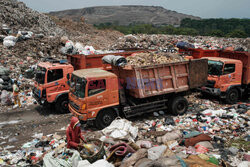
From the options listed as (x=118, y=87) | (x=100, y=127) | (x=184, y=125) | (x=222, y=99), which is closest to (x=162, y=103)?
(x=184, y=125)

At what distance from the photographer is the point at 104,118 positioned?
23.3 feet

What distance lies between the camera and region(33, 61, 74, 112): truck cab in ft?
27.4

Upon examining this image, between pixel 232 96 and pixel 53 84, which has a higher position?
pixel 53 84

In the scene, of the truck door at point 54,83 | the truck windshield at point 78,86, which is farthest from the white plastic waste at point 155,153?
the truck door at point 54,83

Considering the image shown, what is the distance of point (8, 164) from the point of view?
5.45 meters

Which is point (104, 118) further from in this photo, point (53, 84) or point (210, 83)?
point (210, 83)

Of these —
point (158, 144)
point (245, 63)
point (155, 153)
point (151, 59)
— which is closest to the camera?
point (155, 153)

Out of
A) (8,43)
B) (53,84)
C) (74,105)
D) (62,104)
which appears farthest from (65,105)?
(8,43)

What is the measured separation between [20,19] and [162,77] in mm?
19139

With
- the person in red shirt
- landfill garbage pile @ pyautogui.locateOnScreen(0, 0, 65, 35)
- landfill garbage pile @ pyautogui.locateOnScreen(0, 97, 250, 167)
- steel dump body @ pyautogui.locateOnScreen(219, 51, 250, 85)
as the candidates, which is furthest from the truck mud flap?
landfill garbage pile @ pyautogui.locateOnScreen(0, 0, 65, 35)

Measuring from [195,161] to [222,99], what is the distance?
596 centimetres

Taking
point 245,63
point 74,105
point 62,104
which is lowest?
point 62,104

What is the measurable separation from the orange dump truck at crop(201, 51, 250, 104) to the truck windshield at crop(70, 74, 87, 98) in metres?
5.64

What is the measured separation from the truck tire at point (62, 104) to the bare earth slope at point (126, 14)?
109153 millimetres
